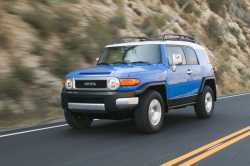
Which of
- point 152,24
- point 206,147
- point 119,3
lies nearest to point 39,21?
point 119,3

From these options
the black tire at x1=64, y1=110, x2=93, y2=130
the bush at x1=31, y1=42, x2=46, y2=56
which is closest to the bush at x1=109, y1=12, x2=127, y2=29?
the bush at x1=31, y1=42, x2=46, y2=56

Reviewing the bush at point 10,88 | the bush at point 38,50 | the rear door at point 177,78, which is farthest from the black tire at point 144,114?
the bush at point 38,50

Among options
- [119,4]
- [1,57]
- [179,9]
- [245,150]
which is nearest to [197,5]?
[179,9]

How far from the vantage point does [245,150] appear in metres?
8.64

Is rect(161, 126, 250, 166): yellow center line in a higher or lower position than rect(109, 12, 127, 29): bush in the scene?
lower

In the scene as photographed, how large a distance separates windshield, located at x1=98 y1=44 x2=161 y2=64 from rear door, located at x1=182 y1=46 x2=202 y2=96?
140 cm

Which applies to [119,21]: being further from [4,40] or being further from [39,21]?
[4,40]

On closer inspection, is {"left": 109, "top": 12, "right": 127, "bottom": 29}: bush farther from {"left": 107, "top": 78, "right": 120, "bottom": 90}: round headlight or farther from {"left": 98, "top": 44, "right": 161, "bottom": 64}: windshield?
{"left": 107, "top": 78, "right": 120, "bottom": 90}: round headlight

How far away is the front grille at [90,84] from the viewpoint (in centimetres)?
993

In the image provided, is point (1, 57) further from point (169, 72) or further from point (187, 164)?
point (187, 164)

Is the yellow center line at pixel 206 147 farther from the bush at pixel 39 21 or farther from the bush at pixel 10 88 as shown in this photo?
the bush at pixel 39 21

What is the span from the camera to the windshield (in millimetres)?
11006

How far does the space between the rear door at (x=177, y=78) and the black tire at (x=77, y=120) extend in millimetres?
1905

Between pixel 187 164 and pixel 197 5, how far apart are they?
31056 mm
